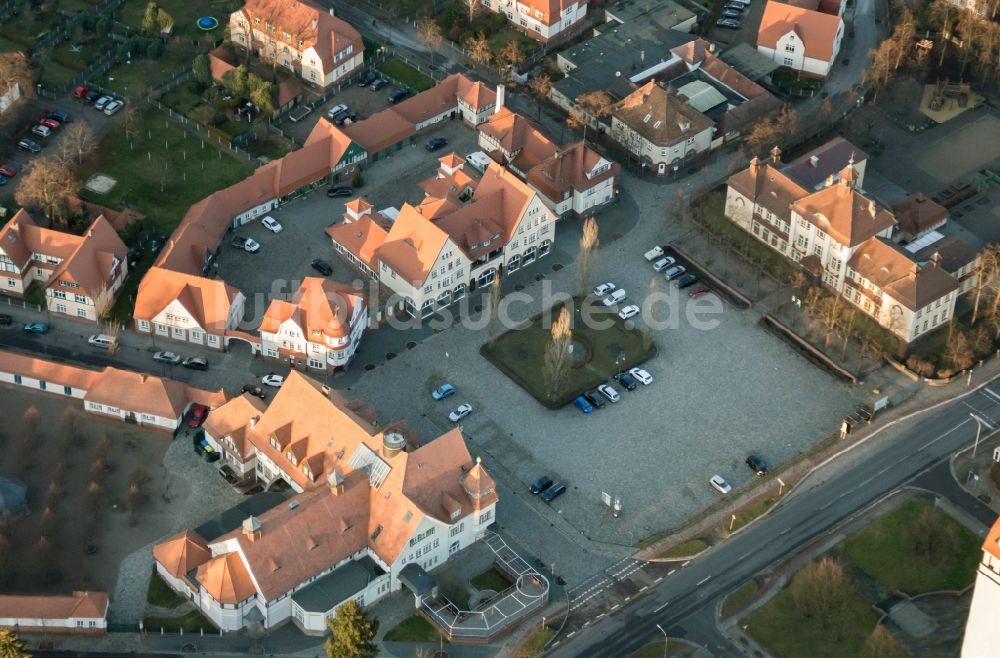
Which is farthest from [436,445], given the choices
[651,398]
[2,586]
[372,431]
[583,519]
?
[2,586]

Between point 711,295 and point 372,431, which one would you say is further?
point 711,295

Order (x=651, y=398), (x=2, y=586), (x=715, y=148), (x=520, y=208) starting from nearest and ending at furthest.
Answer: (x=2, y=586) → (x=651, y=398) → (x=520, y=208) → (x=715, y=148)

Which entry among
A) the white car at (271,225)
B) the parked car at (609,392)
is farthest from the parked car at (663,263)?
the white car at (271,225)

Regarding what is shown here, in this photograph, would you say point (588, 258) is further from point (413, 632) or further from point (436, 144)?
point (413, 632)

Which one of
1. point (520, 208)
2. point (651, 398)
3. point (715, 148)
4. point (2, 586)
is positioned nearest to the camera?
point (2, 586)

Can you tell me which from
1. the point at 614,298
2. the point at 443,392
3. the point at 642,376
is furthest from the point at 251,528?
the point at 614,298

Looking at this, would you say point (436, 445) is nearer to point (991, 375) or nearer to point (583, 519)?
point (583, 519)
